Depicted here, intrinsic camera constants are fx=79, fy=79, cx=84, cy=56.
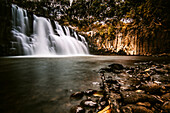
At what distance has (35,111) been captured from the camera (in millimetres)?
962

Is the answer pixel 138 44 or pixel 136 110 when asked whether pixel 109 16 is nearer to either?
pixel 138 44

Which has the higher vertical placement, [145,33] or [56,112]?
[145,33]

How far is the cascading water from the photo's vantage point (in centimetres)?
1001

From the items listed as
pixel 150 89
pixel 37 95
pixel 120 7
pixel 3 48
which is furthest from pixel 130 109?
pixel 120 7

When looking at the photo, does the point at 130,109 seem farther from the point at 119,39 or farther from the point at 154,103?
the point at 119,39

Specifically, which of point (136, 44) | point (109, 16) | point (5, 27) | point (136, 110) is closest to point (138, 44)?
point (136, 44)

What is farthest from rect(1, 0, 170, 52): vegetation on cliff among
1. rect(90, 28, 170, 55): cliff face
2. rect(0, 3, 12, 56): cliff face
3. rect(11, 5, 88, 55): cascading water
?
rect(0, 3, 12, 56): cliff face

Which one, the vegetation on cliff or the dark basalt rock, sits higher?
the vegetation on cliff

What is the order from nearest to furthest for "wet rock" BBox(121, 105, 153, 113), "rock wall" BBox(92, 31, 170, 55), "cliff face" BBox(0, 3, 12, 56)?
1. "wet rock" BBox(121, 105, 153, 113)
2. "cliff face" BBox(0, 3, 12, 56)
3. "rock wall" BBox(92, 31, 170, 55)

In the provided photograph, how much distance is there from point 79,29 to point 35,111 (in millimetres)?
23357

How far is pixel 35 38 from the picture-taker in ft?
40.1

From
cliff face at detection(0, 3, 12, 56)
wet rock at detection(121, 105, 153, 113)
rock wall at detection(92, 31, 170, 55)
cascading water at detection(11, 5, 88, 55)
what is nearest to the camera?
wet rock at detection(121, 105, 153, 113)

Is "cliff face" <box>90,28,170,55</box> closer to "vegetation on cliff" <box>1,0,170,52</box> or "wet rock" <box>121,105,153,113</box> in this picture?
"vegetation on cliff" <box>1,0,170,52</box>

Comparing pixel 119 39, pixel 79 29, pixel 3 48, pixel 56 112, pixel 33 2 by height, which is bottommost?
pixel 56 112
